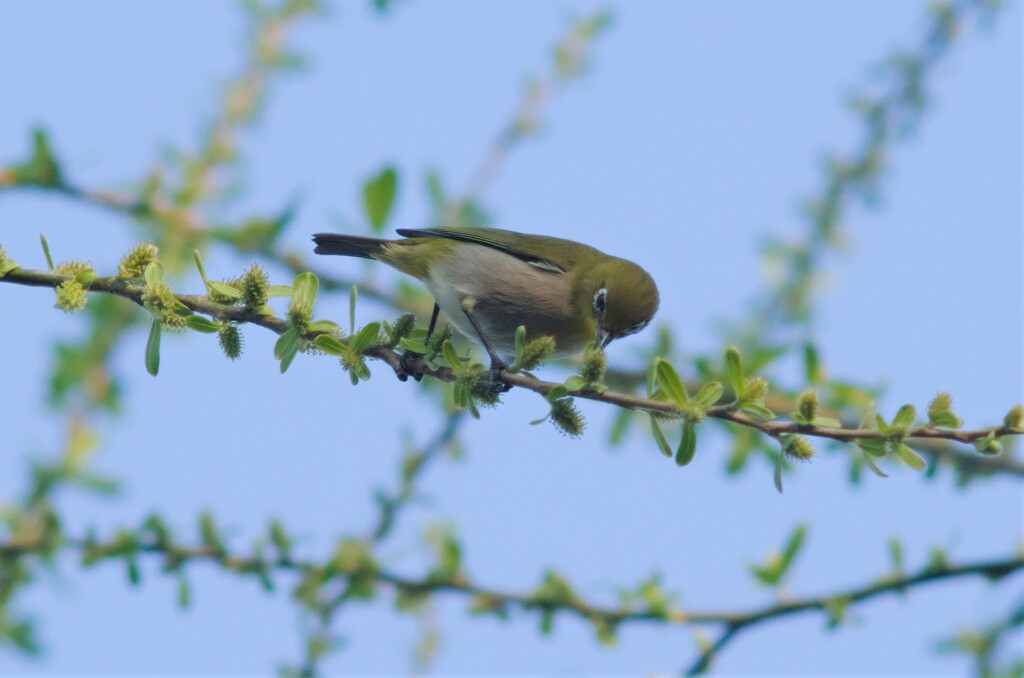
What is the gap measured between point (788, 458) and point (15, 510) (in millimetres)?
3765

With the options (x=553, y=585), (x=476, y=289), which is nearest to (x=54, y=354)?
(x=476, y=289)

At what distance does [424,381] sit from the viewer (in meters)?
4.70

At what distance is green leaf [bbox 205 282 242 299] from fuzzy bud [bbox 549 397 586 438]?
0.84m

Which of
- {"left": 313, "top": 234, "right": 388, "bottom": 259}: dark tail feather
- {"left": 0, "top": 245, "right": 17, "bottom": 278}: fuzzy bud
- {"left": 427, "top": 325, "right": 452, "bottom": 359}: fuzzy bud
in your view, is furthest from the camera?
A: {"left": 313, "top": 234, "right": 388, "bottom": 259}: dark tail feather

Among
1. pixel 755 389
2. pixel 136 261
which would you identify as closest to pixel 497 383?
pixel 755 389

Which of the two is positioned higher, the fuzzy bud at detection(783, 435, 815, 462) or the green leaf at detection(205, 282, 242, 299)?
the green leaf at detection(205, 282, 242, 299)

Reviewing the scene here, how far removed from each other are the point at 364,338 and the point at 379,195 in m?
1.76

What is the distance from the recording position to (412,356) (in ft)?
10.1

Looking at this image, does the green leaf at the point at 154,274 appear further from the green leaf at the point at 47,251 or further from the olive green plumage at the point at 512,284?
the olive green plumage at the point at 512,284

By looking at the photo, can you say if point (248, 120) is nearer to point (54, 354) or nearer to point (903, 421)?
point (54, 354)

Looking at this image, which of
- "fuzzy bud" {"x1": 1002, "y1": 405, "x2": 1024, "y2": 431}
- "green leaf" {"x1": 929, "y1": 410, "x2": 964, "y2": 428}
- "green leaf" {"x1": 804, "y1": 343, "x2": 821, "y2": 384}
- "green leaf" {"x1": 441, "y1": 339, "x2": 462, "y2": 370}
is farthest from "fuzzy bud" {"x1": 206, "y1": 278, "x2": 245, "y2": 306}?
"green leaf" {"x1": 804, "y1": 343, "x2": 821, "y2": 384}

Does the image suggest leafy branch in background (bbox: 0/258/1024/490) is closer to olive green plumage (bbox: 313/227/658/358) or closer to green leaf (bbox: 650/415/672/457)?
green leaf (bbox: 650/415/672/457)

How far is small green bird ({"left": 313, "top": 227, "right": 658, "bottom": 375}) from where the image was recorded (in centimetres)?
482

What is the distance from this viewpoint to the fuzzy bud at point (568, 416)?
2.54 metres
